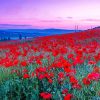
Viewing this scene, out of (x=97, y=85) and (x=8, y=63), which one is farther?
(x=8, y=63)

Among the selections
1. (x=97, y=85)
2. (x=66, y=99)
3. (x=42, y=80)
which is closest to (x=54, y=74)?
(x=42, y=80)

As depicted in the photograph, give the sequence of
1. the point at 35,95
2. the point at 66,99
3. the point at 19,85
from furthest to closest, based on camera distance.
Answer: the point at 19,85 < the point at 35,95 < the point at 66,99

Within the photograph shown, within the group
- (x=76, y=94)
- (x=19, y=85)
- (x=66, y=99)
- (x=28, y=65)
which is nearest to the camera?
(x=66, y=99)

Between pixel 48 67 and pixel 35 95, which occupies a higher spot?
pixel 48 67

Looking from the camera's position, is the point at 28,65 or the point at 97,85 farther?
the point at 28,65

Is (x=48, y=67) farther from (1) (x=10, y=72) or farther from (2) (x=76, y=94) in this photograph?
(2) (x=76, y=94)

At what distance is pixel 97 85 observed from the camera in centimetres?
598

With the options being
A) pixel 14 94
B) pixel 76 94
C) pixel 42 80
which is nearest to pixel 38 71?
pixel 42 80

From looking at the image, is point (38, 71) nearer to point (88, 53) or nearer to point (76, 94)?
point (76, 94)

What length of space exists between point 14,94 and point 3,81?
0.42m

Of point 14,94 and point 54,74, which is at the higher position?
point 54,74

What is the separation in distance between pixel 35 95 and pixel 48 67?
0.97m

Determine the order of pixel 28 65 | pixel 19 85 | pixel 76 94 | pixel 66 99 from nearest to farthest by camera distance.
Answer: pixel 66 99, pixel 76 94, pixel 19 85, pixel 28 65

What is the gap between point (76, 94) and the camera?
5.92 m
